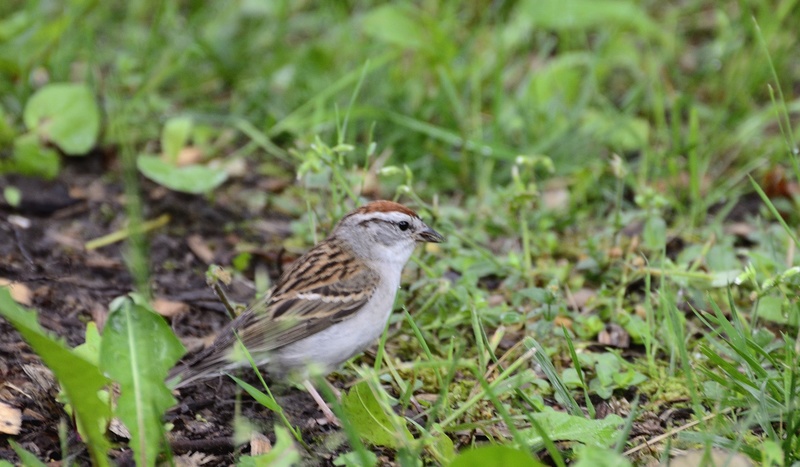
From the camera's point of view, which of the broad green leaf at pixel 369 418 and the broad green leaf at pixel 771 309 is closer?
the broad green leaf at pixel 369 418

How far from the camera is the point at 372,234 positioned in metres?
4.32

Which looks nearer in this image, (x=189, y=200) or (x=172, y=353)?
(x=172, y=353)

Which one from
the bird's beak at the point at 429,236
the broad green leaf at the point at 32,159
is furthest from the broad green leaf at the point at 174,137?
the bird's beak at the point at 429,236

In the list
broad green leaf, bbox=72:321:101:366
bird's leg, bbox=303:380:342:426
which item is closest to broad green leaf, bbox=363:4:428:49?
bird's leg, bbox=303:380:342:426

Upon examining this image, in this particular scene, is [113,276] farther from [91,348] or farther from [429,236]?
[429,236]

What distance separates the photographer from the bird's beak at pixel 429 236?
4423 millimetres

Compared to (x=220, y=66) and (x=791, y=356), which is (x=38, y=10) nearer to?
(x=220, y=66)

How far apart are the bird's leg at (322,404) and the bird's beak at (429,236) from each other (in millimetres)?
935

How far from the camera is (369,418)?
3.22 meters

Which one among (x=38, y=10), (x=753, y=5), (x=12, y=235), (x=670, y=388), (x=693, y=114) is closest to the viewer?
(x=670, y=388)

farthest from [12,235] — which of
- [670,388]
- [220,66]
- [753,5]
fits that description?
[753,5]

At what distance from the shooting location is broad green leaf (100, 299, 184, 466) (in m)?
2.96

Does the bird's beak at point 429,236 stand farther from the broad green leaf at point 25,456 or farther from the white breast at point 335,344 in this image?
the broad green leaf at point 25,456

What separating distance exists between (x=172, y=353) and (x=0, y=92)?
3264mm
